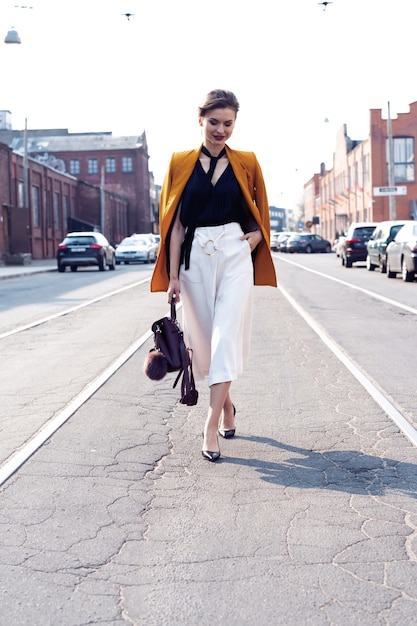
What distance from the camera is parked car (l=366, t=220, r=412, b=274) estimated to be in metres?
26.4

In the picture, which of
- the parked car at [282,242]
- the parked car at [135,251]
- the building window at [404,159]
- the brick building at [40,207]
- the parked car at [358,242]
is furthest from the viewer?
the parked car at [282,242]

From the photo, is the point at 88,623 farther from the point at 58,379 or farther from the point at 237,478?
the point at 58,379

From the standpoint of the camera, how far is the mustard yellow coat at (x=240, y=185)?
5.00 metres

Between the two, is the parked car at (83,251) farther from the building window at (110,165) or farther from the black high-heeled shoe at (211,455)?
the building window at (110,165)

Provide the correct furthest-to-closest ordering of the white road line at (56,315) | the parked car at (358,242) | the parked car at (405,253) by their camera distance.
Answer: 1. the parked car at (358,242)
2. the parked car at (405,253)
3. the white road line at (56,315)

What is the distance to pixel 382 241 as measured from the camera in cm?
2695

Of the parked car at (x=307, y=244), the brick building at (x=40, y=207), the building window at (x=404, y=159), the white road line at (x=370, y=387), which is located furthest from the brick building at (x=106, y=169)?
the white road line at (x=370, y=387)

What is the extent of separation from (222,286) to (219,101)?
0.98 metres

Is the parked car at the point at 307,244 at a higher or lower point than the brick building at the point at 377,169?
lower

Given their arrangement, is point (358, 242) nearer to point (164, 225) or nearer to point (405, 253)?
point (405, 253)

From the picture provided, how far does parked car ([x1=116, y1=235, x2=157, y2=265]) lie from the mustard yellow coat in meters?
38.9

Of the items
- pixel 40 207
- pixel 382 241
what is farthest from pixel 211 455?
pixel 40 207

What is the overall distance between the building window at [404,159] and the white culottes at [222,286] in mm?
60902

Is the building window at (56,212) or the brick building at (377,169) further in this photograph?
the brick building at (377,169)
